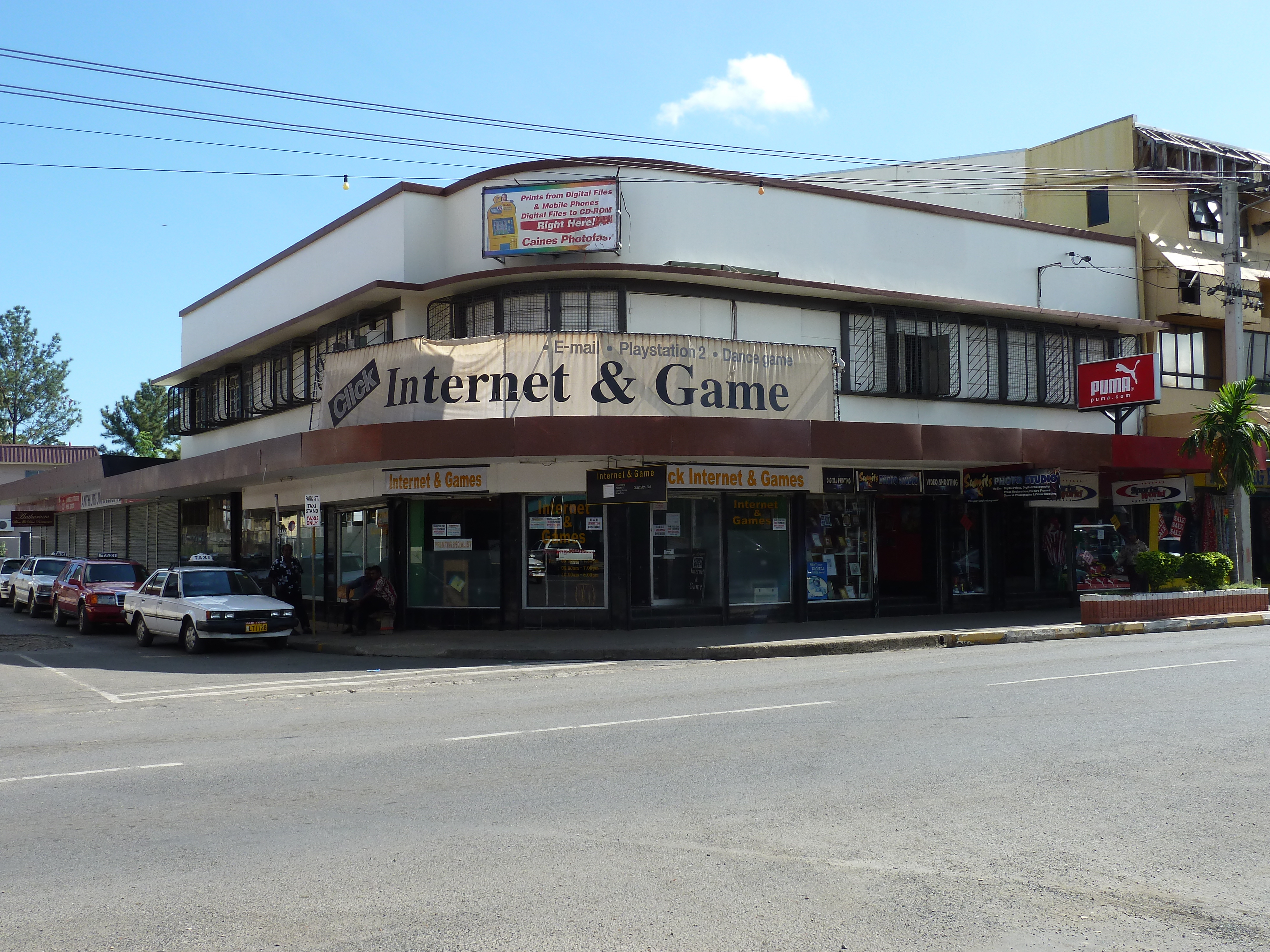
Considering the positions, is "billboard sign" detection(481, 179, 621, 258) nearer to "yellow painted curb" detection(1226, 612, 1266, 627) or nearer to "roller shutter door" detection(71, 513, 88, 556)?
"yellow painted curb" detection(1226, 612, 1266, 627)

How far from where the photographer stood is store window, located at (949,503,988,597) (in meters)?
24.2

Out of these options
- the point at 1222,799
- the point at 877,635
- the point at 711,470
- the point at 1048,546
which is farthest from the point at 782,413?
the point at 1222,799

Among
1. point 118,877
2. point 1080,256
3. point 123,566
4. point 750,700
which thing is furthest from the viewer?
point 1080,256

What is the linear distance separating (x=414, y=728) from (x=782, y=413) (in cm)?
1203

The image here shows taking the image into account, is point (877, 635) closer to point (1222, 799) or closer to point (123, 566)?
point (1222, 799)

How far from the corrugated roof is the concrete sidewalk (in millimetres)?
57754

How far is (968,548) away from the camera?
2461cm

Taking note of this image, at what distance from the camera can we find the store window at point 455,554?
2108 centimetres

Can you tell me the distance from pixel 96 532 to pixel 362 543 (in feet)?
77.7

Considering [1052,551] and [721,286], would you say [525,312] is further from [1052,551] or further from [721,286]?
[1052,551]

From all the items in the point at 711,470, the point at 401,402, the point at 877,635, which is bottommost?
the point at 877,635

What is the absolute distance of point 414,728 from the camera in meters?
10.5

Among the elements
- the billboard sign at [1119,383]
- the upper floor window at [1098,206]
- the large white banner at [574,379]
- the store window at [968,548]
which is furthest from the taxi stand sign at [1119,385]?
the large white banner at [574,379]

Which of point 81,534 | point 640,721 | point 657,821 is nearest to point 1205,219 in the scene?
point 640,721
